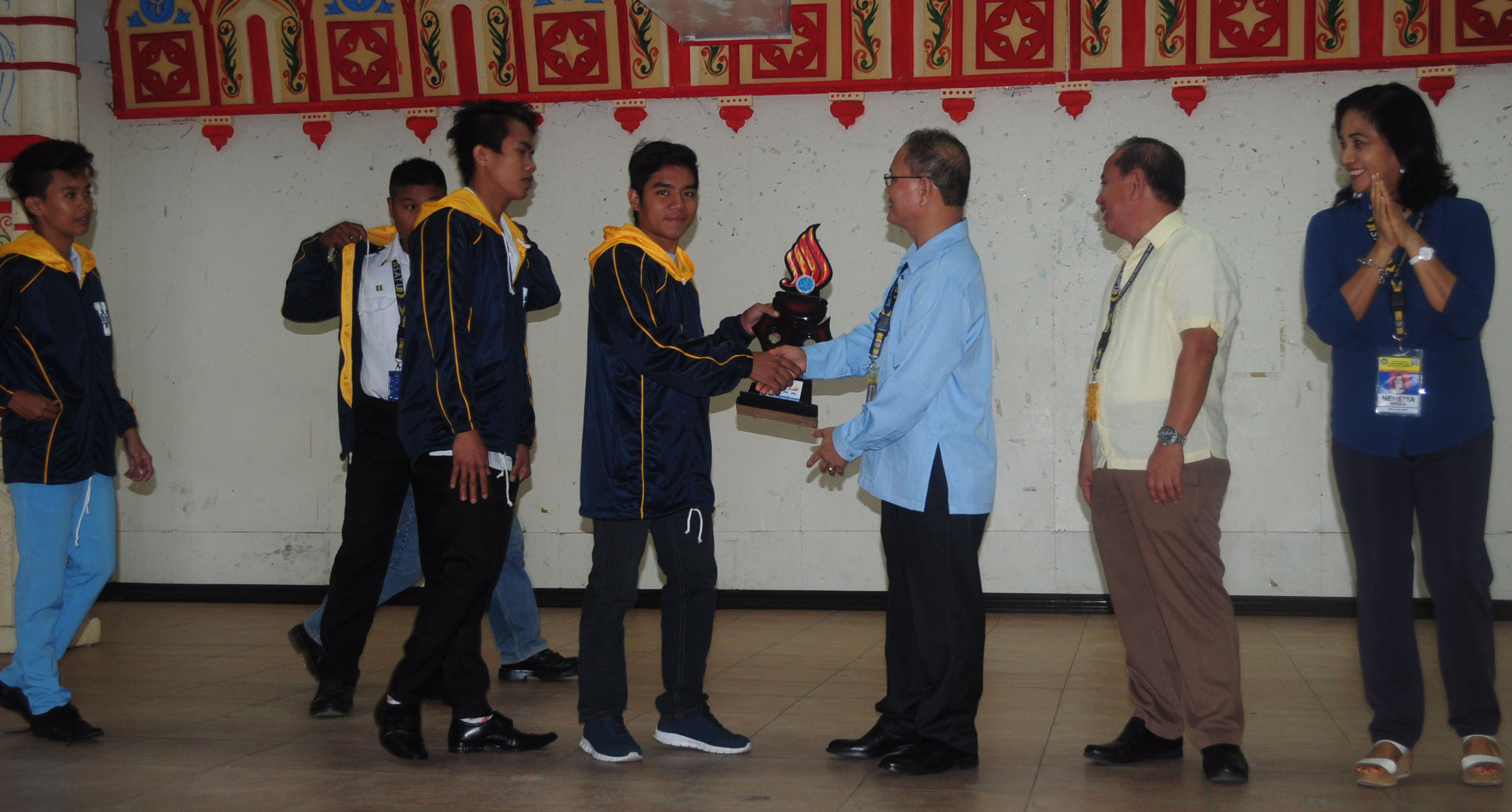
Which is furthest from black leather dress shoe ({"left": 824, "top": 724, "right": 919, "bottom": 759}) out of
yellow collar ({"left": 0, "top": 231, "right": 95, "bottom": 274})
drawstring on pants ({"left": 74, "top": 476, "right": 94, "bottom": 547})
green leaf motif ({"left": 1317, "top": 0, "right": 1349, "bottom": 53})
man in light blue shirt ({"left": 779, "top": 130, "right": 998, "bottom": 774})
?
green leaf motif ({"left": 1317, "top": 0, "right": 1349, "bottom": 53})

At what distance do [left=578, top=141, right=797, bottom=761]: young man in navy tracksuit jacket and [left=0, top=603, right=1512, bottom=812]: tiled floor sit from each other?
0.58ft

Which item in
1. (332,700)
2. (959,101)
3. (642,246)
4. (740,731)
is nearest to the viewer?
(642,246)

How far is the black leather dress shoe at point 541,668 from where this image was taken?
15.0ft

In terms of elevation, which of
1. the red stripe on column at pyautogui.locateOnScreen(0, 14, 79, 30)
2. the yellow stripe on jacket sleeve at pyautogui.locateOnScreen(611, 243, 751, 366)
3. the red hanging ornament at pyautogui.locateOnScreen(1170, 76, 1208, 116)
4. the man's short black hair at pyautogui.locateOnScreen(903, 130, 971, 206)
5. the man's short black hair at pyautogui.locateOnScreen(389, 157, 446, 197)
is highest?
the red stripe on column at pyautogui.locateOnScreen(0, 14, 79, 30)

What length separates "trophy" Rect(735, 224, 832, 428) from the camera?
3.62 meters

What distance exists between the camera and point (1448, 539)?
3.06m

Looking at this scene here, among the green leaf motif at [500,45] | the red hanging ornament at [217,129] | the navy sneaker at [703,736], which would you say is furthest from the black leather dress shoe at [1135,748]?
the red hanging ornament at [217,129]

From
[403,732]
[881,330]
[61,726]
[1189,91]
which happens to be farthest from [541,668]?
[1189,91]

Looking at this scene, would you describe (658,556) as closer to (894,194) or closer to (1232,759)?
(894,194)

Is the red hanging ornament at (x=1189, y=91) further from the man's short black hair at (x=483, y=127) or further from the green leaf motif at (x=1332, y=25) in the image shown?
the man's short black hair at (x=483, y=127)

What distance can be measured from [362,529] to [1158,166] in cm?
277

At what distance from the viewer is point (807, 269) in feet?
12.0

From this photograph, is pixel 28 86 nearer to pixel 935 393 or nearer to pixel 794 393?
pixel 794 393

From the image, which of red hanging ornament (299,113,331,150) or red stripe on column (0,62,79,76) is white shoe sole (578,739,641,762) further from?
red hanging ornament (299,113,331,150)
